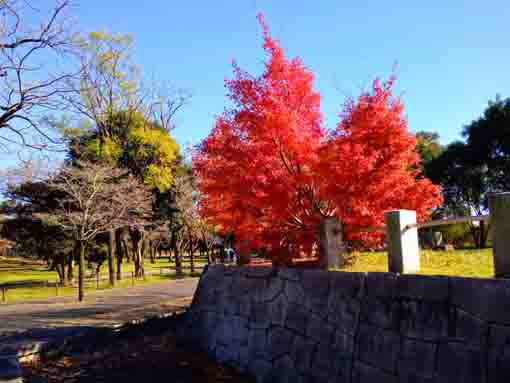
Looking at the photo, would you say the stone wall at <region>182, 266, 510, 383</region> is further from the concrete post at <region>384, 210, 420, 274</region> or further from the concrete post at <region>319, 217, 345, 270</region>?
the concrete post at <region>319, 217, 345, 270</region>

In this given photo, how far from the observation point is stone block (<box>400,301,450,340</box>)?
3.73 m

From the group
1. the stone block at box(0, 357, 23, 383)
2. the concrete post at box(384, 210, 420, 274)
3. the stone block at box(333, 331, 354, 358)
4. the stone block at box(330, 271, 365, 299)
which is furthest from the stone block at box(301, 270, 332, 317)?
the stone block at box(0, 357, 23, 383)

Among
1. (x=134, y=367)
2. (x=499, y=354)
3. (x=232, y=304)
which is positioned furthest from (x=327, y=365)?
(x=134, y=367)

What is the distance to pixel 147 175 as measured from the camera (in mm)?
26281

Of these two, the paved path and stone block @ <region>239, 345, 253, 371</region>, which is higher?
stone block @ <region>239, 345, 253, 371</region>

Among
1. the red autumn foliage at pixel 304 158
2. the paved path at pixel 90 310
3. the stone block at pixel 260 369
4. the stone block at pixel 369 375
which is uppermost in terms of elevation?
the red autumn foliage at pixel 304 158

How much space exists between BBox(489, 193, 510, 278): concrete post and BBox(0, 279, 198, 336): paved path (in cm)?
849

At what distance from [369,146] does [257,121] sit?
2.06 meters

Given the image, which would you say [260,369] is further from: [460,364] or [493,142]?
[493,142]

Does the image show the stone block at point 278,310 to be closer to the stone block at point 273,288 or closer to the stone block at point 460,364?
the stone block at point 273,288

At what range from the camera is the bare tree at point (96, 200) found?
54.5 ft

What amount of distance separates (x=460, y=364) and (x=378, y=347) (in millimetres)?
971

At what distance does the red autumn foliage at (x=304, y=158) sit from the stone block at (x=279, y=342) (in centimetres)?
219

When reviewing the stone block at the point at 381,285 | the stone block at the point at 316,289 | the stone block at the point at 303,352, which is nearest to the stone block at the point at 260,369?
the stone block at the point at 303,352
